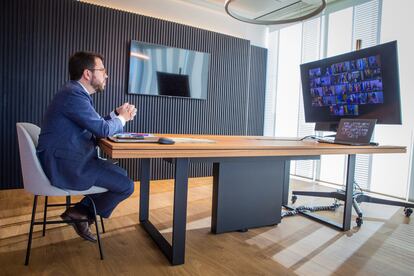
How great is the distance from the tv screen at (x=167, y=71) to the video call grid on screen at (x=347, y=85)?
2066 mm

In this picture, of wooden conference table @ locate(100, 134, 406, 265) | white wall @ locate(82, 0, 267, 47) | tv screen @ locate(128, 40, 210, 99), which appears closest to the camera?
wooden conference table @ locate(100, 134, 406, 265)

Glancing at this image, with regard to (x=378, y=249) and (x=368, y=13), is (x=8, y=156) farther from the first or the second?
(x=368, y=13)

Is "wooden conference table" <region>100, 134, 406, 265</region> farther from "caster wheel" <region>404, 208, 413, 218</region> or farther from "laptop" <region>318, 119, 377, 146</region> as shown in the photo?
"caster wheel" <region>404, 208, 413, 218</region>

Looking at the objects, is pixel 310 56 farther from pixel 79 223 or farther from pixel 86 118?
pixel 79 223

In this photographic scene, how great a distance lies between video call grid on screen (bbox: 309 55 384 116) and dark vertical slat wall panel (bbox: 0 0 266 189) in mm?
2175

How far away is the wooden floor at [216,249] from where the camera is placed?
1823 mm

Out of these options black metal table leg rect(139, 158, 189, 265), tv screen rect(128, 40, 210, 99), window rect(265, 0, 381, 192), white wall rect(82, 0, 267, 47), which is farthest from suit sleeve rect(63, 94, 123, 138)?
window rect(265, 0, 381, 192)

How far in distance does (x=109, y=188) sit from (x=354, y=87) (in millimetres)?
2158

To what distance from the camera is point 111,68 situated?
3.99 m

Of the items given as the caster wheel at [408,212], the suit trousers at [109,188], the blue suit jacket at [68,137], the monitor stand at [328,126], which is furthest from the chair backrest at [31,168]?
the caster wheel at [408,212]

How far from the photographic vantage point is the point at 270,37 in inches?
225

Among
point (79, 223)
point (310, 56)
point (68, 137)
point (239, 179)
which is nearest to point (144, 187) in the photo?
point (79, 223)

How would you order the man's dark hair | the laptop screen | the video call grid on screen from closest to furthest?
the man's dark hair
the laptop screen
the video call grid on screen

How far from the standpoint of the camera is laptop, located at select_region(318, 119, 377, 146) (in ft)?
7.68
